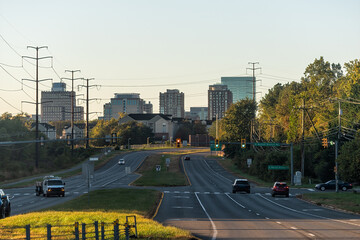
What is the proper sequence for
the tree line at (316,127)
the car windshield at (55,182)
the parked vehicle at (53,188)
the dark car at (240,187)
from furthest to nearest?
the tree line at (316,127), the dark car at (240,187), the car windshield at (55,182), the parked vehicle at (53,188)

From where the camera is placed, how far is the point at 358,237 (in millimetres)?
26625

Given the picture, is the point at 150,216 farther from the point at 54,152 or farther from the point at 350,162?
the point at 54,152

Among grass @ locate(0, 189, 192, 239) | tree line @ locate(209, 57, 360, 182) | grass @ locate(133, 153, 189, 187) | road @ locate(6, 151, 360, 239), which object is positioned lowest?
grass @ locate(133, 153, 189, 187)

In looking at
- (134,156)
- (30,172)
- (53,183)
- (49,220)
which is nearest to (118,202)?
(49,220)

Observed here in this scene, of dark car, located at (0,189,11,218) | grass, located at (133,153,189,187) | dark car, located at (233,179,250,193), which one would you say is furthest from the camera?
grass, located at (133,153,189,187)

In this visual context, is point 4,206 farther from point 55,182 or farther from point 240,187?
point 240,187

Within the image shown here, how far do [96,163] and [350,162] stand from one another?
9604cm

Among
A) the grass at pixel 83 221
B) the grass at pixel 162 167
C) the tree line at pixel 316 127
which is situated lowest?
the grass at pixel 162 167

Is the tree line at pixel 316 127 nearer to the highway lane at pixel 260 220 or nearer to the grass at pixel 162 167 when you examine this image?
the highway lane at pixel 260 220

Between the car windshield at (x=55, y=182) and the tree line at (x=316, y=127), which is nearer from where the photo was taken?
the car windshield at (x=55, y=182)

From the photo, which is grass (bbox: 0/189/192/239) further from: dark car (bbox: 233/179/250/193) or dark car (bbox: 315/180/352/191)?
dark car (bbox: 315/180/352/191)

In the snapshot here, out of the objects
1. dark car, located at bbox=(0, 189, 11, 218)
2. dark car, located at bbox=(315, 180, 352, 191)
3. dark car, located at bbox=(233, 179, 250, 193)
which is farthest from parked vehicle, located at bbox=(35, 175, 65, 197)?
dark car, located at bbox=(315, 180, 352, 191)

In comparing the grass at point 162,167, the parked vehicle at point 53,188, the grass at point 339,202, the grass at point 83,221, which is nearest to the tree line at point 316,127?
the grass at point 339,202

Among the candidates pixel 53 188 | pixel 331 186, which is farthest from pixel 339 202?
pixel 53 188
